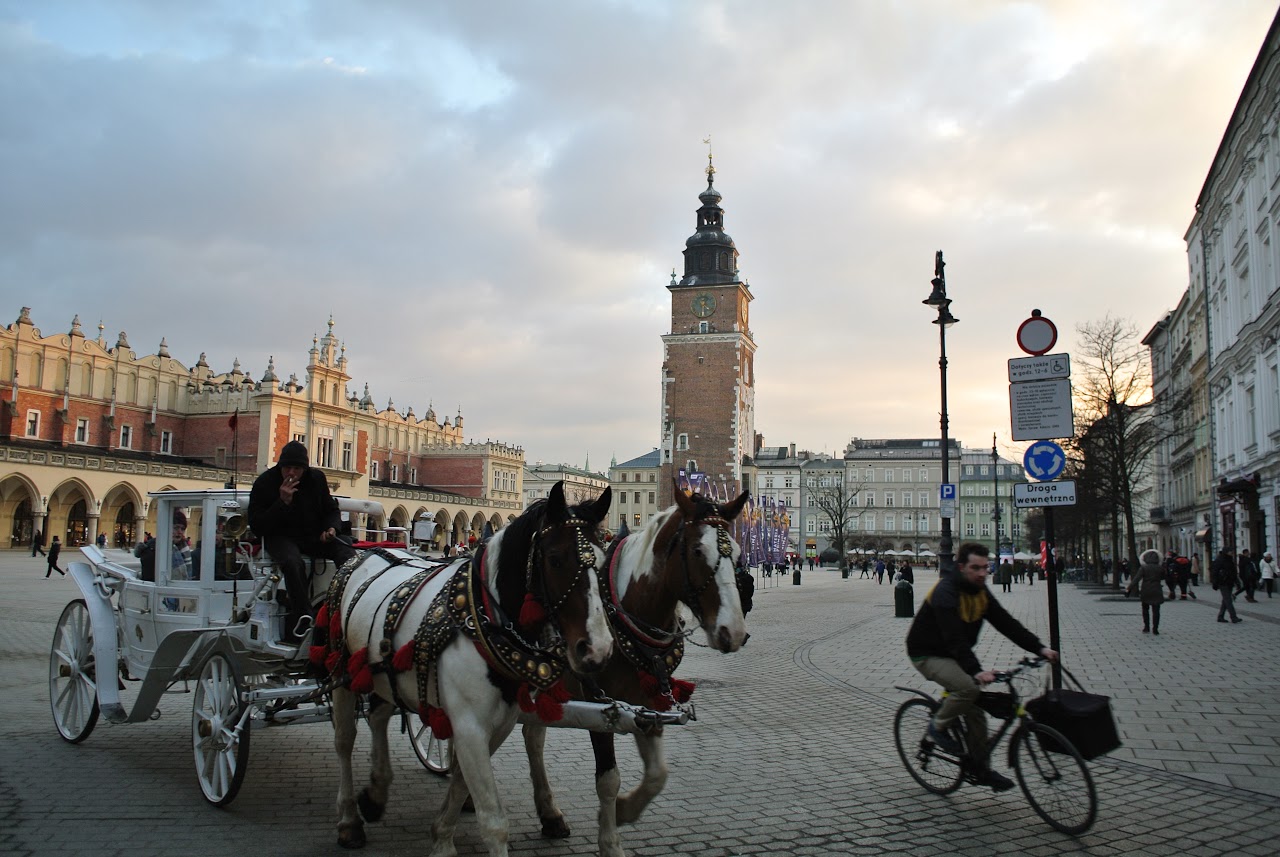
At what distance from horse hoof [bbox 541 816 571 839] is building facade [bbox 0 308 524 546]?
128ft

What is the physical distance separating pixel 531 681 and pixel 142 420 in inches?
2671

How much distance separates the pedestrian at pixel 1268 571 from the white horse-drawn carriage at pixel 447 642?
92.3ft

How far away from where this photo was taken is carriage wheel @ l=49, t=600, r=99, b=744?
758 centimetres

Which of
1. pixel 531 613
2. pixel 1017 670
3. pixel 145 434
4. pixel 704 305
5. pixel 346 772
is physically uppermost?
pixel 704 305

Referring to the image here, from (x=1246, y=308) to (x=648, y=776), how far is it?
111 ft

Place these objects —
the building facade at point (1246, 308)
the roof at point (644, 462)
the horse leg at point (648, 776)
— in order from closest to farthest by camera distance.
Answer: the horse leg at point (648, 776) < the building facade at point (1246, 308) < the roof at point (644, 462)

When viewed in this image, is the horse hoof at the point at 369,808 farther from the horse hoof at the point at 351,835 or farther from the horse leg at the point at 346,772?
the horse hoof at the point at 351,835

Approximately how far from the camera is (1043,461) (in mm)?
8727

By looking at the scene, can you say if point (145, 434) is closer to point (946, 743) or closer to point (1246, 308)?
point (1246, 308)

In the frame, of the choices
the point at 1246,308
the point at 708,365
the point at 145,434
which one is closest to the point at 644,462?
the point at 708,365

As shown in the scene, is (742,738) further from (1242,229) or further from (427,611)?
(1242,229)

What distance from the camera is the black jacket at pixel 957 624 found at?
5.96 m

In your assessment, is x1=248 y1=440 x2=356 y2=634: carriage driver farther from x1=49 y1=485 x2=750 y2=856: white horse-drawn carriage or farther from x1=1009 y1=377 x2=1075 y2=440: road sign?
x1=1009 y1=377 x2=1075 y2=440: road sign

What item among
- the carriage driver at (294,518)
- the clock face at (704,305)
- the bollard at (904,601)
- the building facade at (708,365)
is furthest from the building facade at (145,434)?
the carriage driver at (294,518)
